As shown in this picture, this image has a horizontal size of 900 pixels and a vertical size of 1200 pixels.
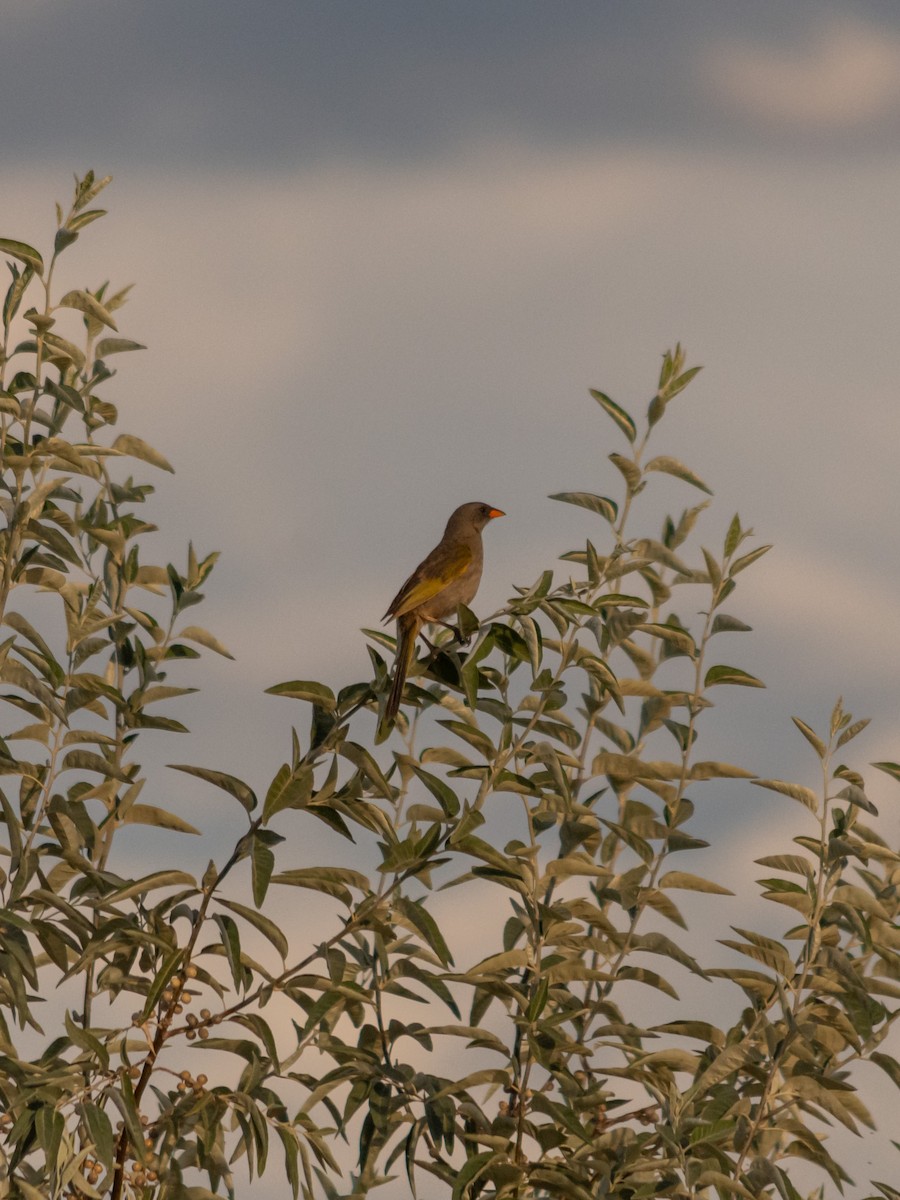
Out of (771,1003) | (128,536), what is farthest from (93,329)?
(771,1003)

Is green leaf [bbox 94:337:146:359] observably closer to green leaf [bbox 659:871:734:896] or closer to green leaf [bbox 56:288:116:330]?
green leaf [bbox 56:288:116:330]

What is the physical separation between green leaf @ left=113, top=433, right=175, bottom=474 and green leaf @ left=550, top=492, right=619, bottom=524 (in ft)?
6.19

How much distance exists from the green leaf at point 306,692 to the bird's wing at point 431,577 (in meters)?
2.15

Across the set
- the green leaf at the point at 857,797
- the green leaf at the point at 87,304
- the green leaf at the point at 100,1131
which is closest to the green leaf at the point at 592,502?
the green leaf at the point at 857,797

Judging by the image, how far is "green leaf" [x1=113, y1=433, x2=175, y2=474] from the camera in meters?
7.62

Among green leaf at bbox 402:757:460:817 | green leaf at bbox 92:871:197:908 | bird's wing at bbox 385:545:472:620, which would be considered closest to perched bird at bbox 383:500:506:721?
bird's wing at bbox 385:545:472:620

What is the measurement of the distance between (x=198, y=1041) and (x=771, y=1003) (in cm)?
251

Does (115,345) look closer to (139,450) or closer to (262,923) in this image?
(139,450)

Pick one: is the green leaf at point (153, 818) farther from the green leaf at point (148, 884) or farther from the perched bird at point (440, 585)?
the perched bird at point (440, 585)

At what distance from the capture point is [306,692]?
6316 mm

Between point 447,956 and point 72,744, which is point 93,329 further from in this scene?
point 447,956

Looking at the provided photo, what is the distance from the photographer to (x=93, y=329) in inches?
311

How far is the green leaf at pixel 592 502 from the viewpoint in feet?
24.2

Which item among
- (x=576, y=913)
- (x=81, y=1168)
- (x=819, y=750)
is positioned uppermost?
(x=819, y=750)
